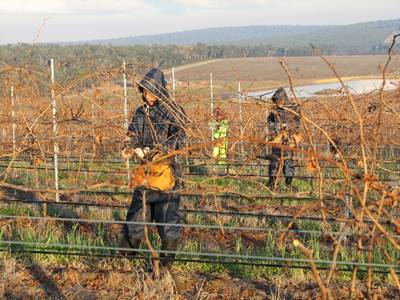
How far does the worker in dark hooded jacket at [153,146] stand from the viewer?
4574 mm

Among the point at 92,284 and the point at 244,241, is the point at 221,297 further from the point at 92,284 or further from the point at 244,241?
the point at 244,241

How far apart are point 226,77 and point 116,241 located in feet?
121

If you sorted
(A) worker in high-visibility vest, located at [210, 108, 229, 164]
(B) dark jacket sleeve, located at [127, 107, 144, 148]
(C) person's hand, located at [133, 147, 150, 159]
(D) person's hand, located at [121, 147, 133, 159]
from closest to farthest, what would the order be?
1. (A) worker in high-visibility vest, located at [210, 108, 229, 164]
2. (C) person's hand, located at [133, 147, 150, 159]
3. (D) person's hand, located at [121, 147, 133, 159]
4. (B) dark jacket sleeve, located at [127, 107, 144, 148]

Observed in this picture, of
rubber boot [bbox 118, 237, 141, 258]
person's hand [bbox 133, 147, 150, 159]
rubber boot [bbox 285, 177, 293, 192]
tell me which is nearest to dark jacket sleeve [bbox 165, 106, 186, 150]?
person's hand [bbox 133, 147, 150, 159]

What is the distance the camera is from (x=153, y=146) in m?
4.52

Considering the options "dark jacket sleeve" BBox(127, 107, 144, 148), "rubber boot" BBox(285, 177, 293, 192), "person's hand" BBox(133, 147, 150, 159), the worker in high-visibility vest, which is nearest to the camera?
the worker in high-visibility vest

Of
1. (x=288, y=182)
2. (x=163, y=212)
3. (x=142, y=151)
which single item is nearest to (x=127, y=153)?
(x=142, y=151)

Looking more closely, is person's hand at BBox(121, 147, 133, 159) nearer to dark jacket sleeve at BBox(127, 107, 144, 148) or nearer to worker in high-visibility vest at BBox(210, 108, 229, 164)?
dark jacket sleeve at BBox(127, 107, 144, 148)

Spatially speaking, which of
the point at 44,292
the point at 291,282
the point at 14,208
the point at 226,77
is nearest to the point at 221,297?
the point at 291,282

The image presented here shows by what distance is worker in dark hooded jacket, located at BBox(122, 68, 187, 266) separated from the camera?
457 centimetres

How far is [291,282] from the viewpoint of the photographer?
15.0ft

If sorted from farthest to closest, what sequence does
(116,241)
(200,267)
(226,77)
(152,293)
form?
1. (226,77)
2. (116,241)
3. (200,267)
4. (152,293)

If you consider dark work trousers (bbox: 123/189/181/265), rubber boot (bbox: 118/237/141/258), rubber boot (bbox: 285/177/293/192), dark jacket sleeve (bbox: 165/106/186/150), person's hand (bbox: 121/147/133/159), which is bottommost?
rubber boot (bbox: 285/177/293/192)

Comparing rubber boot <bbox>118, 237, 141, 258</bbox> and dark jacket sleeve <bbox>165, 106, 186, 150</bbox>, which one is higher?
dark jacket sleeve <bbox>165, 106, 186, 150</bbox>
